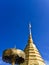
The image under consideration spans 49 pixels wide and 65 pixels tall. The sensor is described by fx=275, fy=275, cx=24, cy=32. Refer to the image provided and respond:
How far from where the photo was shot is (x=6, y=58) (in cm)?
1625

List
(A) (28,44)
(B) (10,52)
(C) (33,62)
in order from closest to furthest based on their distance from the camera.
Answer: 1. (B) (10,52)
2. (C) (33,62)
3. (A) (28,44)

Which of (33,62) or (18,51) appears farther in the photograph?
(33,62)

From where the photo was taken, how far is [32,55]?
56.5 metres

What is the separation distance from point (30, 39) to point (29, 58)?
585 centimetres

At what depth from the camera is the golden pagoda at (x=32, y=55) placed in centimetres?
5412

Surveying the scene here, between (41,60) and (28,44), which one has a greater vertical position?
(28,44)

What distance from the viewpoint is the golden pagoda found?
5412 centimetres

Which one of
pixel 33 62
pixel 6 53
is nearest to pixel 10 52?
pixel 6 53

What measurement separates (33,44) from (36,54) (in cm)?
337

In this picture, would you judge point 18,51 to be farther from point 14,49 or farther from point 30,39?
point 30,39

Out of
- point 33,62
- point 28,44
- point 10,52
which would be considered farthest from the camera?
point 28,44

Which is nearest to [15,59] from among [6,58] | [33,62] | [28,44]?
[6,58]

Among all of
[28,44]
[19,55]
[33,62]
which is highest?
[28,44]

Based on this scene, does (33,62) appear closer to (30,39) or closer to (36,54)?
(36,54)
